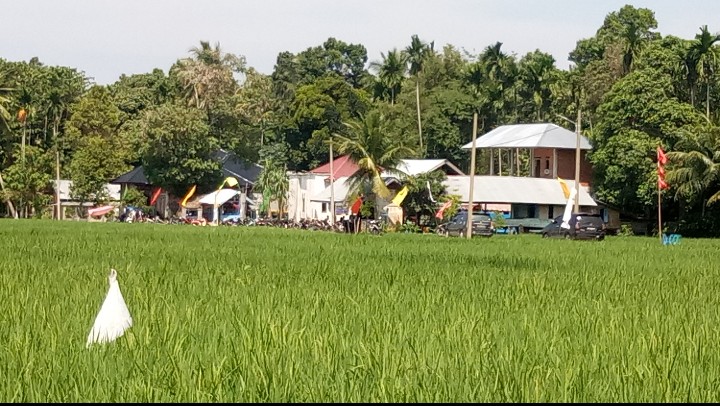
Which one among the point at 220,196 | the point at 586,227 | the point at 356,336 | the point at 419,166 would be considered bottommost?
the point at 356,336

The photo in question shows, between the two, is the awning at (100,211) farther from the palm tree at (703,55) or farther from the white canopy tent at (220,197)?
the palm tree at (703,55)

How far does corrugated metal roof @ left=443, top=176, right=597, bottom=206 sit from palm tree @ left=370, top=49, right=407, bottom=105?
21.7 m

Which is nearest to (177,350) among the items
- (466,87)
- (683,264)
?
(683,264)

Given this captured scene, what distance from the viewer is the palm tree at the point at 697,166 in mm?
42844

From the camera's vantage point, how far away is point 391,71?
73438 millimetres

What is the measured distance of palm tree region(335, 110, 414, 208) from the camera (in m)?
48.9

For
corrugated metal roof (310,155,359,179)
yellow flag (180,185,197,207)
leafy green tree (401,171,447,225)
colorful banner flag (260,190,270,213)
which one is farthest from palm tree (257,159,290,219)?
leafy green tree (401,171,447,225)

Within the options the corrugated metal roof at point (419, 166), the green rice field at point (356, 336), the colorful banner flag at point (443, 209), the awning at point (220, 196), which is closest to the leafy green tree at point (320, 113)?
the awning at point (220, 196)

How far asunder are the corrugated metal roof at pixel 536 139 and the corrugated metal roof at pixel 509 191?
6.75 feet

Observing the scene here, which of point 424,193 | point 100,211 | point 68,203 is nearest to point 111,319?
point 424,193

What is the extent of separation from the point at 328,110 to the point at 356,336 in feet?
195

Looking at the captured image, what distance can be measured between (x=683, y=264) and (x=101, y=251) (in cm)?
1038

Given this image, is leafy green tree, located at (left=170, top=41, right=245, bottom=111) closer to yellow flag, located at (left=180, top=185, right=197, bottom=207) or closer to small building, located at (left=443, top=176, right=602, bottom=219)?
yellow flag, located at (left=180, top=185, right=197, bottom=207)

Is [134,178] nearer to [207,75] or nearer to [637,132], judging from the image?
[207,75]
